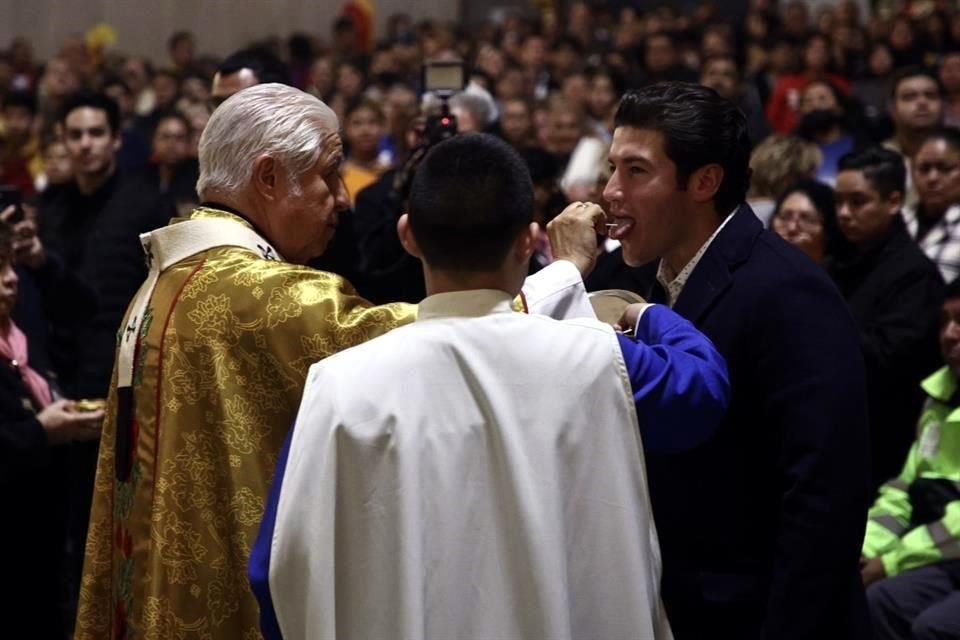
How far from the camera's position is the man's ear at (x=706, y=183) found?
94.2 inches

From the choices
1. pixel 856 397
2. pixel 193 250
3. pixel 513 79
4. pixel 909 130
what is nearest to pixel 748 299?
pixel 856 397

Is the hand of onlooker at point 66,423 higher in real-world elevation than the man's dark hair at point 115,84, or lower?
higher

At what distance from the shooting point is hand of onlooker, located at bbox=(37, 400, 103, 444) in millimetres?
3635

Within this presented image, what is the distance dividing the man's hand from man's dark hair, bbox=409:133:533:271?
31 centimetres

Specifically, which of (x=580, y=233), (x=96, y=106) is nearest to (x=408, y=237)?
(x=580, y=233)

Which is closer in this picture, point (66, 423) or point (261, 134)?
point (261, 134)

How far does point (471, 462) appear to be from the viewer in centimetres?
189

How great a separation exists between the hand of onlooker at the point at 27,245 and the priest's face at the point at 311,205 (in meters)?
1.82

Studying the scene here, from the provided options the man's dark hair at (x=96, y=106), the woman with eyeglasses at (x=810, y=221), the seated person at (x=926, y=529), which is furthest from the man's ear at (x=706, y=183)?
the man's dark hair at (x=96, y=106)

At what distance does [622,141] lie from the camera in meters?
2.43

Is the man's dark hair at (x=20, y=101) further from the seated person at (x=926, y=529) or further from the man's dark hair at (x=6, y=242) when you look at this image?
the seated person at (x=926, y=529)

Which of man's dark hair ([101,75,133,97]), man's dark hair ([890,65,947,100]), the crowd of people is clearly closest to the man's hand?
the crowd of people

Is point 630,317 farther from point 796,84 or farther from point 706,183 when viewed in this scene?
point 796,84

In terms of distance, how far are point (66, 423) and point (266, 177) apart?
1.48 metres
